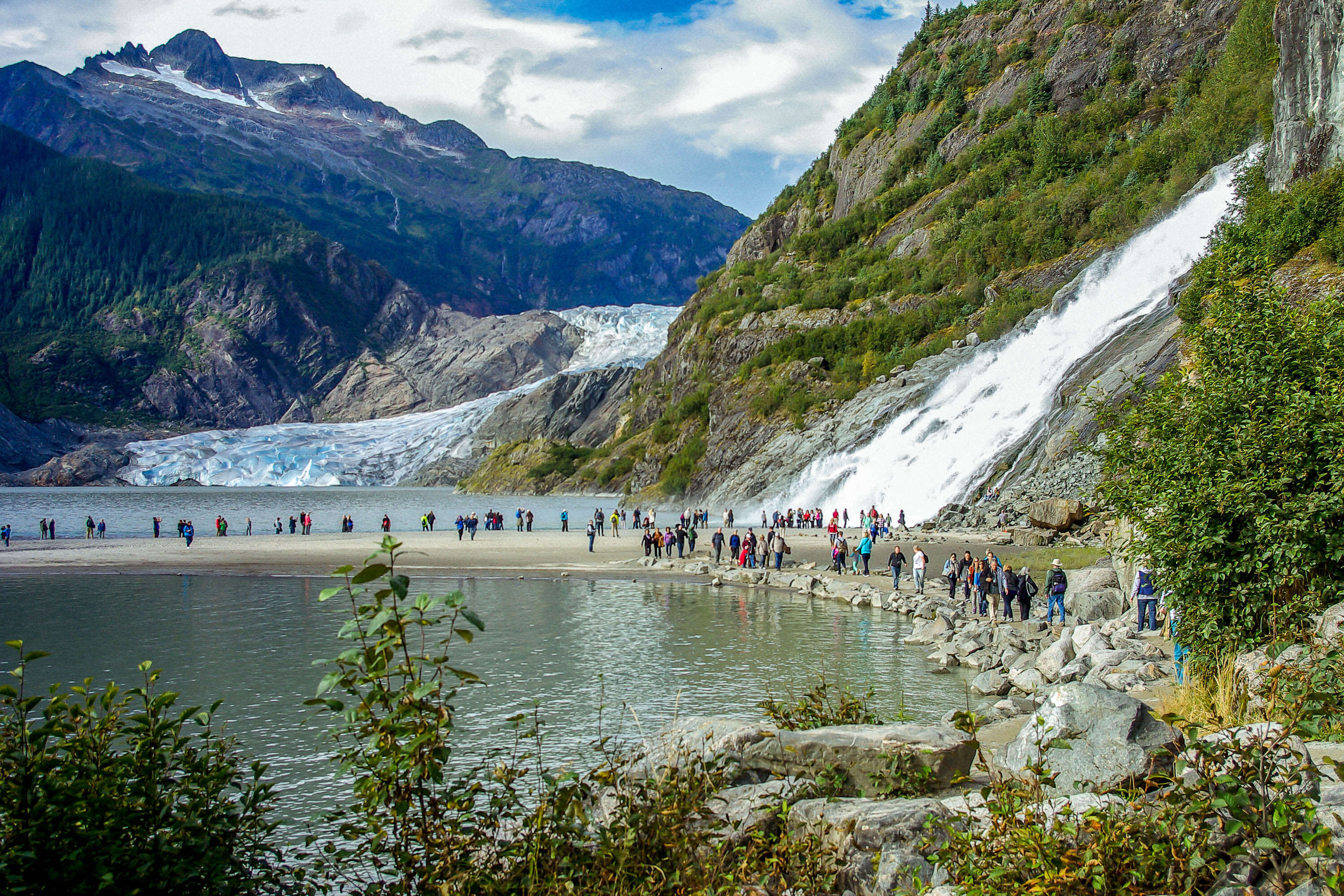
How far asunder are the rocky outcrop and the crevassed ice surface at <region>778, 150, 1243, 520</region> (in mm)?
5628

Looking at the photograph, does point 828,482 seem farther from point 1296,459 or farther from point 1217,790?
point 1217,790

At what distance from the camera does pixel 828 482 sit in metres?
55.1

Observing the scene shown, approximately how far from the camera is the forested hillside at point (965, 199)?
58.2m

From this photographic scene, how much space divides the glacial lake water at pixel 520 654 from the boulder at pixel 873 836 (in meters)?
2.89

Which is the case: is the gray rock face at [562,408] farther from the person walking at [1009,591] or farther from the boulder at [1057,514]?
the person walking at [1009,591]

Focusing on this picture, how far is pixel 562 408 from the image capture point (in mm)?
152250

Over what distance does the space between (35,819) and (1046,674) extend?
13209 millimetres

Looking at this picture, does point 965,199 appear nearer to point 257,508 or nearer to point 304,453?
point 257,508

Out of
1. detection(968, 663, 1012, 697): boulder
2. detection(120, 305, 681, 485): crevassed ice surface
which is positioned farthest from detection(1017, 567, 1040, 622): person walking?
detection(120, 305, 681, 485): crevassed ice surface

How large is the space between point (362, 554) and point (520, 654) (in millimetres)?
22221

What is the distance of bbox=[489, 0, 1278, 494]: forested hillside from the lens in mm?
58219

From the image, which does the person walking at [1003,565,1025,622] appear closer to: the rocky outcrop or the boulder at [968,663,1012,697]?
the boulder at [968,663,1012,697]

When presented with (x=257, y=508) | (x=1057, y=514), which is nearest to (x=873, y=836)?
(x=1057, y=514)

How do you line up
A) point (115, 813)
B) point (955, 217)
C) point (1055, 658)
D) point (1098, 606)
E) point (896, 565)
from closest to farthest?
point (115, 813) → point (1055, 658) → point (1098, 606) → point (896, 565) → point (955, 217)
